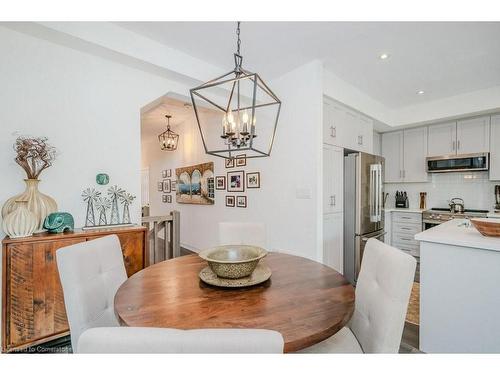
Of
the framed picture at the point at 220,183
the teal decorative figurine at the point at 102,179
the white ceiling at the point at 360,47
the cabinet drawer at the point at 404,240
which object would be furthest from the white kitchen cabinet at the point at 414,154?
the teal decorative figurine at the point at 102,179

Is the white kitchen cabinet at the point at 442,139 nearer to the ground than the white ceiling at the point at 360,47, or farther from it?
nearer to the ground

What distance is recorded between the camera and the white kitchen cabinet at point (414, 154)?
4.31 metres

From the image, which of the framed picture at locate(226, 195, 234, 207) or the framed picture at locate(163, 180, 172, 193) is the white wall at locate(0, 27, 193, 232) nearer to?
the framed picture at locate(226, 195, 234, 207)

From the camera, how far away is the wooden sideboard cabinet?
1665 mm

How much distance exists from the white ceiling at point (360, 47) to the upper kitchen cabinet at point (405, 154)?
1173 millimetres

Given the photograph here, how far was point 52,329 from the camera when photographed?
1.80m

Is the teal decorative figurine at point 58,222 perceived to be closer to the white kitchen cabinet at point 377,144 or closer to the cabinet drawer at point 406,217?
the cabinet drawer at point 406,217

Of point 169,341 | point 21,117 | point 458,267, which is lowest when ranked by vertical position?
point 458,267

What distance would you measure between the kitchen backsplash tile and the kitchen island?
2.87 meters

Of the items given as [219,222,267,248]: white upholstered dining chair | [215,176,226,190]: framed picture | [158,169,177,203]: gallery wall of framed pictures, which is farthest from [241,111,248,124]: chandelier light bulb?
[158,169,177,203]: gallery wall of framed pictures

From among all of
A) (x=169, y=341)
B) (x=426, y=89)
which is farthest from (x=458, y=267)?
(x=426, y=89)

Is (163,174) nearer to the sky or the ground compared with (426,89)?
nearer to the ground
